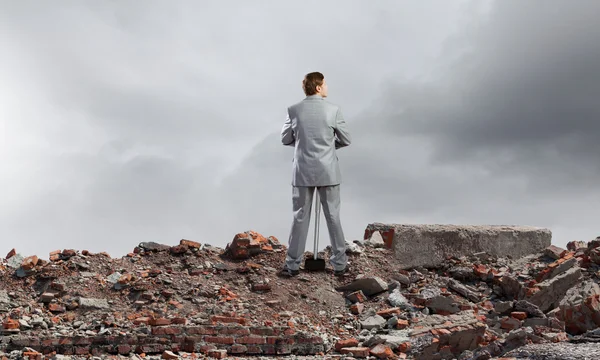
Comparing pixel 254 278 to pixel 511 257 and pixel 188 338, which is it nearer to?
pixel 188 338

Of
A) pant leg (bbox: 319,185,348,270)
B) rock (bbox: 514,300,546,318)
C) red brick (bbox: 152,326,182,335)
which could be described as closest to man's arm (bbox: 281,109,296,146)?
pant leg (bbox: 319,185,348,270)

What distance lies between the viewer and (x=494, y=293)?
834 cm

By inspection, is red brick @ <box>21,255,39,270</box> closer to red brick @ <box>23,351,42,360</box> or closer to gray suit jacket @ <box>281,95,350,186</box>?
red brick @ <box>23,351,42,360</box>

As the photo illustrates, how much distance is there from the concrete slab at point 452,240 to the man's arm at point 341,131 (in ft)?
5.26

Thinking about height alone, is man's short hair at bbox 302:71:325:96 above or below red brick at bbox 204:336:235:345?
above

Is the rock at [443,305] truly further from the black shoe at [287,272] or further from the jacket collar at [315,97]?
the jacket collar at [315,97]

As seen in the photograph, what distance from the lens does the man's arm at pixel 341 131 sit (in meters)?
8.23

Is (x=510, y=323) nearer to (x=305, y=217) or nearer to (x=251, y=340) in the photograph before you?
(x=251, y=340)

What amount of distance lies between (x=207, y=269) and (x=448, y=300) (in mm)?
2793

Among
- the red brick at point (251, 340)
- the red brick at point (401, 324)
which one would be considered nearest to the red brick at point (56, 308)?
the red brick at point (251, 340)

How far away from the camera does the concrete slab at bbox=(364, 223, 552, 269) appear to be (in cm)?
914

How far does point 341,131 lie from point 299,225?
124 cm

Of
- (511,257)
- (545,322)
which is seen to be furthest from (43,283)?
(511,257)

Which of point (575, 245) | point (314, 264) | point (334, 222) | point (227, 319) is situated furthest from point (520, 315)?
point (575, 245)
